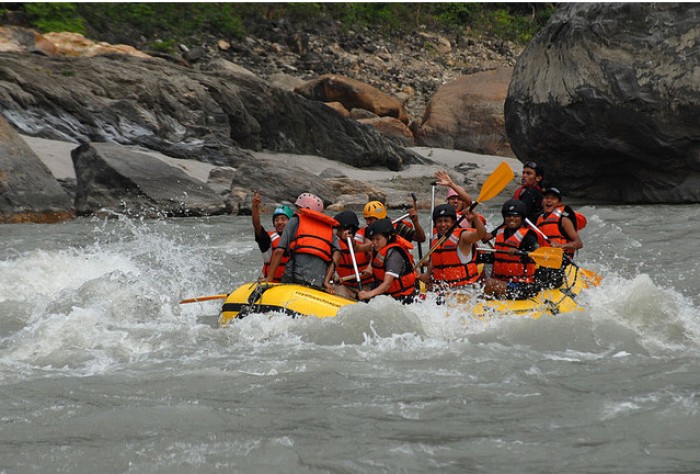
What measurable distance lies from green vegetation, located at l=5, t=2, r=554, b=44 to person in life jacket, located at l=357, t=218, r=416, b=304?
17.8m

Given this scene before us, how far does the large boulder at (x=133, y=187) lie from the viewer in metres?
13.6

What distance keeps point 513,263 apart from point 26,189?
26.4 ft

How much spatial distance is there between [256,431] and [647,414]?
2.04 meters

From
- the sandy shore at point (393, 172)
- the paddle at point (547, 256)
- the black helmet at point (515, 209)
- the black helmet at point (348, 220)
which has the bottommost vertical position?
the sandy shore at point (393, 172)

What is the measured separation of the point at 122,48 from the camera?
21.3 m

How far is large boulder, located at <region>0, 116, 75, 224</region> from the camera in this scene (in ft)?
42.2

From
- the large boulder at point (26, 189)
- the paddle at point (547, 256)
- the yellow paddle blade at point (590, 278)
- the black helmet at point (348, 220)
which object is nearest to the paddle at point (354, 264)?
the black helmet at point (348, 220)

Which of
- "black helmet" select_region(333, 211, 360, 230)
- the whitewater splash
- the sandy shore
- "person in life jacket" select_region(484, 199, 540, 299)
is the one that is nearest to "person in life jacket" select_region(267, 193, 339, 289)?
"black helmet" select_region(333, 211, 360, 230)

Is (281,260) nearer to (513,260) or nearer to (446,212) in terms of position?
(446,212)

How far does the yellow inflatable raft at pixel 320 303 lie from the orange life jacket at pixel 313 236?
0.39 m

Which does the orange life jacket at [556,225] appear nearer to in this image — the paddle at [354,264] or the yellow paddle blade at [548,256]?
the yellow paddle blade at [548,256]

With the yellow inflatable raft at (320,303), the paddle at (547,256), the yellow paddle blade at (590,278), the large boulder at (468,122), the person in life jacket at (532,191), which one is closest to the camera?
the yellow inflatable raft at (320,303)

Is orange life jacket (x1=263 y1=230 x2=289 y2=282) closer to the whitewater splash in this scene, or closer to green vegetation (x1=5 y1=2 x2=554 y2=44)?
the whitewater splash

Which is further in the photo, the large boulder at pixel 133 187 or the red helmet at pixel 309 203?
the large boulder at pixel 133 187
